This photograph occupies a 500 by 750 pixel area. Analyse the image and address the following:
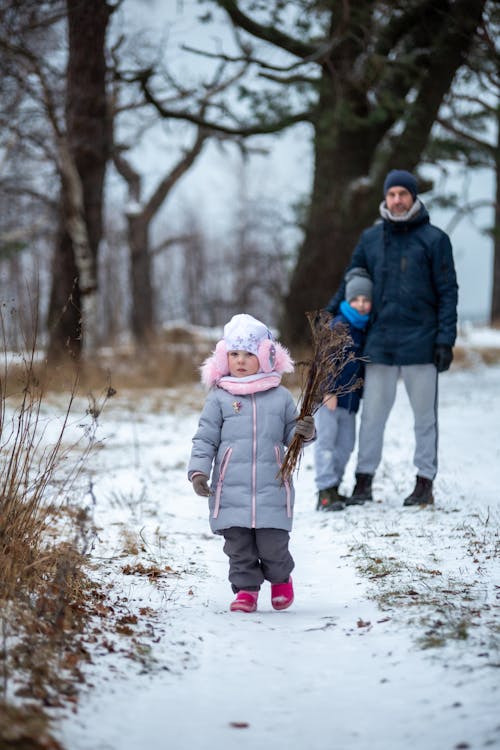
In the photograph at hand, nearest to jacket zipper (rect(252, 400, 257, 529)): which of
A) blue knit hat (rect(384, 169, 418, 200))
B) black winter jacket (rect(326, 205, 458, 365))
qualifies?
black winter jacket (rect(326, 205, 458, 365))

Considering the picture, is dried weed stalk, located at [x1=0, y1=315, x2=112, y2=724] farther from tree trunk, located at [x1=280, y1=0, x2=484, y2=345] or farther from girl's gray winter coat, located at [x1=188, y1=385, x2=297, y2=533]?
tree trunk, located at [x1=280, y1=0, x2=484, y2=345]

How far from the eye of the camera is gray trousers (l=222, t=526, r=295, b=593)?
13.0 ft

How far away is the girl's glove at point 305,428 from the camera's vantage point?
Answer: 391 centimetres

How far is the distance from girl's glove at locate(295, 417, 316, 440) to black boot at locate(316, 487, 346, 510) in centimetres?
204

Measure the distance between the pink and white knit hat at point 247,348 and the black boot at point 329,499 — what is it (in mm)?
1972

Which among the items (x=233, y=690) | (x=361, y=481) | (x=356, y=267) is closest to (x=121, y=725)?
(x=233, y=690)

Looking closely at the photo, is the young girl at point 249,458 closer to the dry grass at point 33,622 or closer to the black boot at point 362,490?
the dry grass at point 33,622

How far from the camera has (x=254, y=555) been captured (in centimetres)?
405

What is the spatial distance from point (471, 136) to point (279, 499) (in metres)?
10.6

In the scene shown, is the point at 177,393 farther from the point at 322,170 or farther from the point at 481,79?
the point at 481,79

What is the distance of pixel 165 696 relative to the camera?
2.87 meters

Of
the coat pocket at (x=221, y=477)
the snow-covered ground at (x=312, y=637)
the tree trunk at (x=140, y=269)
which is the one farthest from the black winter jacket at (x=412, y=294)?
the tree trunk at (x=140, y=269)

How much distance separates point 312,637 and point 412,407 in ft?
8.07

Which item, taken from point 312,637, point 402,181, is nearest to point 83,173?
point 402,181
